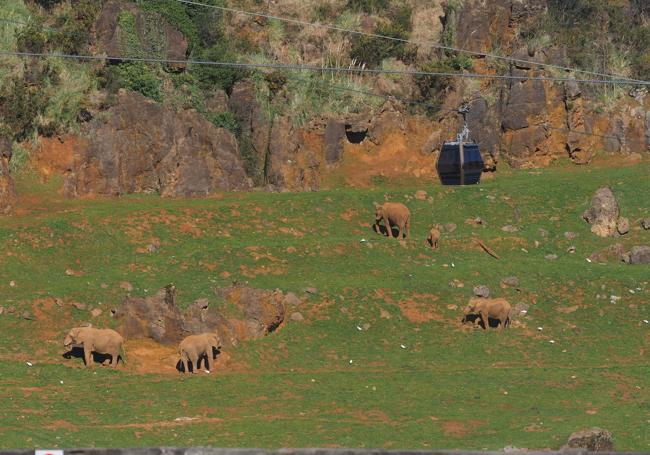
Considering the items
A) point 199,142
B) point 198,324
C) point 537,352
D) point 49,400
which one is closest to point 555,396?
point 537,352

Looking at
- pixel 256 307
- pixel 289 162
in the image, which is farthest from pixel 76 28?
pixel 256 307

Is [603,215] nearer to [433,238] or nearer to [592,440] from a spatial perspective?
[433,238]

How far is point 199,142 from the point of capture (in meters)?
59.8

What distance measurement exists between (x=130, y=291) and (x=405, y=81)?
25.8m

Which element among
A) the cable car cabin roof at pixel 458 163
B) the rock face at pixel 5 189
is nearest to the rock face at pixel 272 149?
the cable car cabin roof at pixel 458 163

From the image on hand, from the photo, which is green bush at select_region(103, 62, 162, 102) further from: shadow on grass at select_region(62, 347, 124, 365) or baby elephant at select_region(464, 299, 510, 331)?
baby elephant at select_region(464, 299, 510, 331)

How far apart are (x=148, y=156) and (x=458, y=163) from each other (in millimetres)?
15107

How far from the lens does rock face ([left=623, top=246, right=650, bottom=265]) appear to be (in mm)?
53031

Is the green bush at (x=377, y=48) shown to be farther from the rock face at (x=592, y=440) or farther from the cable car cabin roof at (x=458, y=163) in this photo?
the rock face at (x=592, y=440)

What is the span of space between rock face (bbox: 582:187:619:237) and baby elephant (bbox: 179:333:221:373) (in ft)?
67.2

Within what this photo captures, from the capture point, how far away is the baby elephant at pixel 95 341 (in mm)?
42125

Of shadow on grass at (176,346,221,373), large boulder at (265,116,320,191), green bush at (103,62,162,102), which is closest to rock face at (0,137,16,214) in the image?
green bush at (103,62,162,102)

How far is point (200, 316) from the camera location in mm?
44625

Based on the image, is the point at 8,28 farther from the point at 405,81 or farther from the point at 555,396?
the point at 555,396
